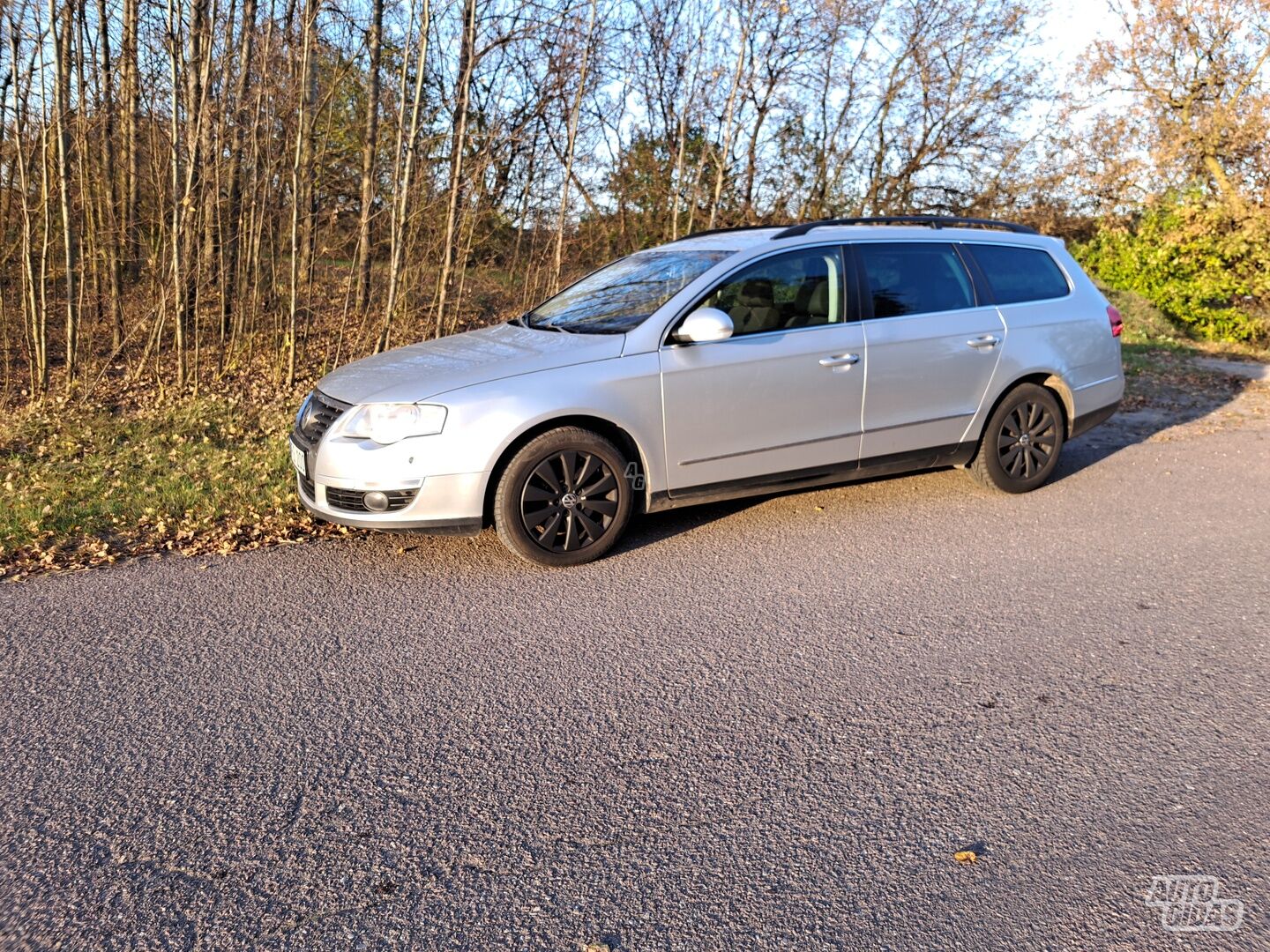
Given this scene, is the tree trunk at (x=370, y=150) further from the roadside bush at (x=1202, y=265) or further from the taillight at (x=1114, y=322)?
the roadside bush at (x=1202, y=265)

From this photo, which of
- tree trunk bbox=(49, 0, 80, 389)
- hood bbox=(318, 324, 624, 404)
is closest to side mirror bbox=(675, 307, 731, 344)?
hood bbox=(318, 324, 624, 404)

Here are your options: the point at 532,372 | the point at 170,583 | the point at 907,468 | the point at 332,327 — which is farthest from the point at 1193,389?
the point at 170,583

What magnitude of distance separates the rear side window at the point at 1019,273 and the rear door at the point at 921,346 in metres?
0.19

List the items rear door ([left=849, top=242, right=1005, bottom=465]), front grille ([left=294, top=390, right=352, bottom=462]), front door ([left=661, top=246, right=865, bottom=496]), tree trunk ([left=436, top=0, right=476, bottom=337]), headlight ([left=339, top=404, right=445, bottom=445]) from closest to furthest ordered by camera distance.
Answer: headlight ([left=339, top=404, right=445, bottom=445]) → front grille ([left=294, top=390, right=352, bottom=462]) → front door ([left=661, top=246, right=865, bottom=496]) → rear door ([left=849, top=242, right=1005, bottom=465]) → tree trunk ([left=436, top=0, right=476, bottom=337])

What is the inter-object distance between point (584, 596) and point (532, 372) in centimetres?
120

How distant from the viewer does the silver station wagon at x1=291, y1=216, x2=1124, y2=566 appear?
508 centimetres

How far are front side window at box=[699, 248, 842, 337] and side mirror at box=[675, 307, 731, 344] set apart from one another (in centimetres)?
21

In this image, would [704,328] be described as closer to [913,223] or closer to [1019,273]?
[913,223]

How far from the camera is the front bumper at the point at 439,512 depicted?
16.4 feet

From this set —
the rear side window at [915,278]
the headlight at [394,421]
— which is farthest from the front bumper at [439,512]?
the rear side window at [915,278]

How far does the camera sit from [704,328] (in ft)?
17.7

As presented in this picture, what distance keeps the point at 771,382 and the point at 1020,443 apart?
214 cm

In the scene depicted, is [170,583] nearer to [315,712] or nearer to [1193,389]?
[315,712]

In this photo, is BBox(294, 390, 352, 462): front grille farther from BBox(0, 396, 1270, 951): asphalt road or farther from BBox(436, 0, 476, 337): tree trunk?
BBox(436, 0, 476, 337): tree trunk
